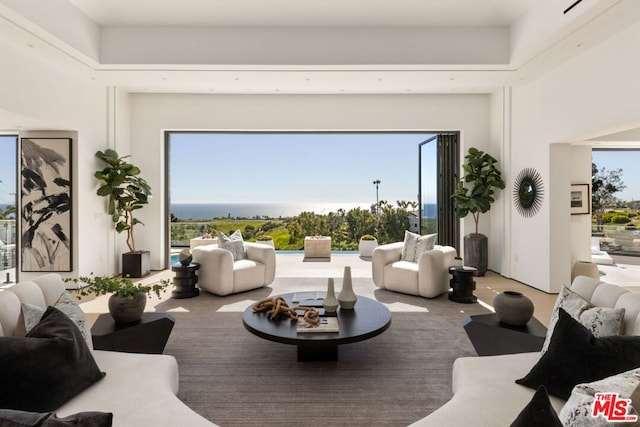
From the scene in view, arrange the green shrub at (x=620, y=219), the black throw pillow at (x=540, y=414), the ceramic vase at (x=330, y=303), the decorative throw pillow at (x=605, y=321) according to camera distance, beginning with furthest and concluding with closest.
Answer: the green shrub at (x=620, y=219), the ceramic vase at (x=330, y=303), the decorative throw pillow at (x=605, y=321), the black throw pillow at (x=540, y=414)

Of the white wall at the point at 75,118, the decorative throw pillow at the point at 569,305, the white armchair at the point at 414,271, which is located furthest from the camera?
the white armchair at the point at 414,271

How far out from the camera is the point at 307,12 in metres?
4.52

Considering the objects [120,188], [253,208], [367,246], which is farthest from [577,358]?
[253,208]

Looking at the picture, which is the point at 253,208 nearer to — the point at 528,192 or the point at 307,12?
the point at 307,12

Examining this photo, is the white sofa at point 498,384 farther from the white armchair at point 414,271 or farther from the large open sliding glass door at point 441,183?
the large open sliding glass door at point 441,183

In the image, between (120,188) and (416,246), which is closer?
(416,246)

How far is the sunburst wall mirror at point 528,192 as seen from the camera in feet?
17.3

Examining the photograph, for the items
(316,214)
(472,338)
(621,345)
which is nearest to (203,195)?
(316,214)

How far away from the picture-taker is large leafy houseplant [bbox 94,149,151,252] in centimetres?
562

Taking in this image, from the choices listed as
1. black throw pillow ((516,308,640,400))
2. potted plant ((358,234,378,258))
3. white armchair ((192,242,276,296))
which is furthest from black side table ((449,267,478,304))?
potted plant ((358,234,378,258))

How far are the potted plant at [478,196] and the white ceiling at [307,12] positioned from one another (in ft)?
7.07

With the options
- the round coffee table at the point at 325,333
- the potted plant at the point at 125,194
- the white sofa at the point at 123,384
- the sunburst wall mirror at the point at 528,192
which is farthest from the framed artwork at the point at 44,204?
the sunburst wall mirror at the point at 528,192

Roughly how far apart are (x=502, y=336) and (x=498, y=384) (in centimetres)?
84

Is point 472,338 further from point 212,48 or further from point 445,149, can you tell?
point 445,149
